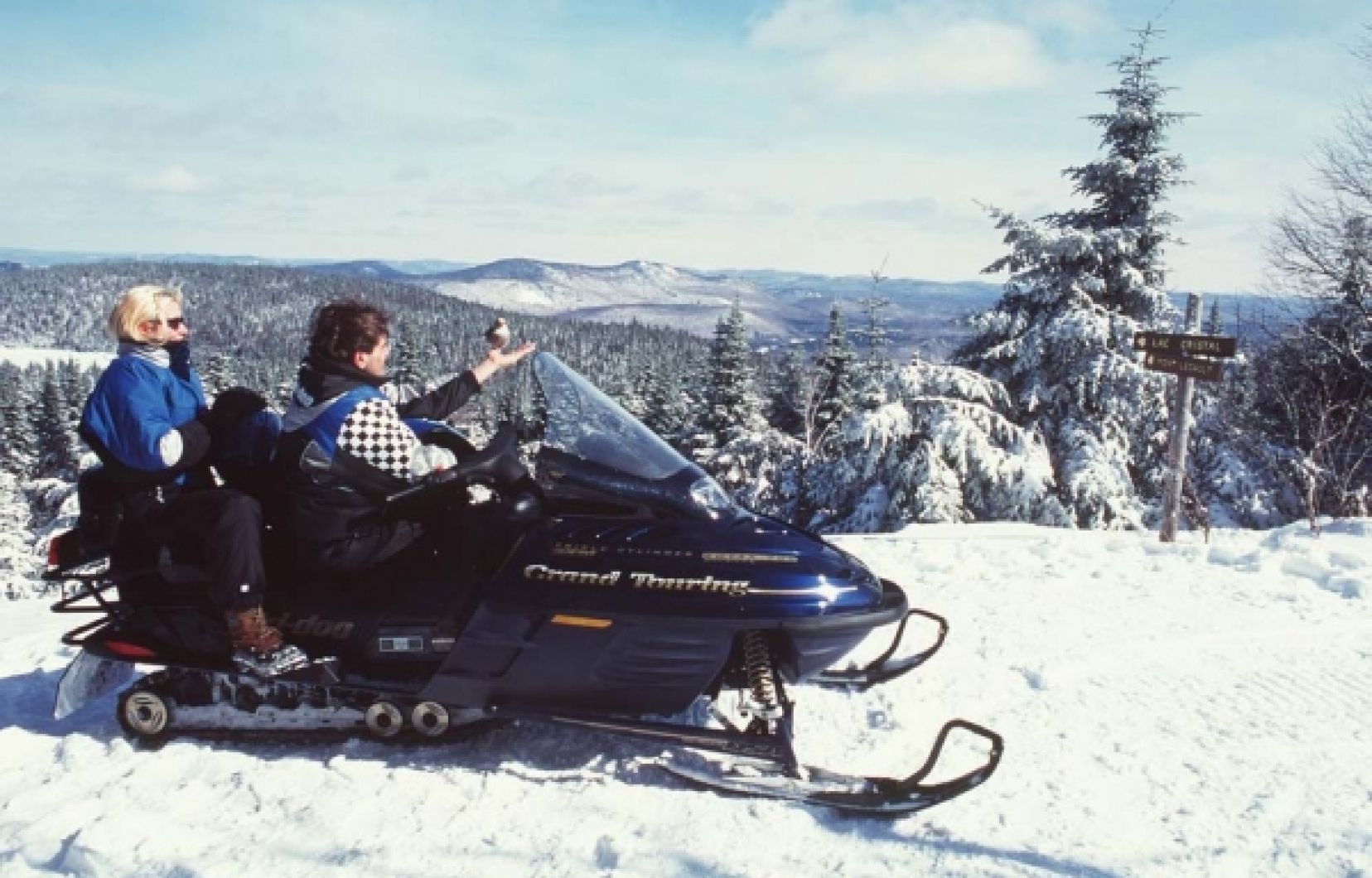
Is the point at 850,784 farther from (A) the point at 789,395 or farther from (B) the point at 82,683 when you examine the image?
(A) the point at 789,395

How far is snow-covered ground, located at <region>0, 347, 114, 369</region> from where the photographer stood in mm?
118125

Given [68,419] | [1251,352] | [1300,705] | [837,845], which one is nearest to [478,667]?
[837,845]

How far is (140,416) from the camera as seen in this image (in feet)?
11.3

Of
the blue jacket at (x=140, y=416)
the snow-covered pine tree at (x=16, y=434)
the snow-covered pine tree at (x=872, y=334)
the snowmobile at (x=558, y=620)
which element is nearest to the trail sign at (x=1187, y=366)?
the snowmobile at (x=558, y=620)

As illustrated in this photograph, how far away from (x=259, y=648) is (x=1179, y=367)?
7.24m

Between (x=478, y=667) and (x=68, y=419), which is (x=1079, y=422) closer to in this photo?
(x=478, y=667)

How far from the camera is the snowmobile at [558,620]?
133 inches

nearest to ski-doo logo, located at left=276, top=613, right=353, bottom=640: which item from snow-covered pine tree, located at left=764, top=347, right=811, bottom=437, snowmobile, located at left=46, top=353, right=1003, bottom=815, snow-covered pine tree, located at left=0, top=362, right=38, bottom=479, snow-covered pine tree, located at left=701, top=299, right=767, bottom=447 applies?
snowmobile, located at left=46, top=353, right=1003, bottom=815

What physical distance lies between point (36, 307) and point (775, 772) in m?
219

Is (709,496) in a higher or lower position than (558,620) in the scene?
higher

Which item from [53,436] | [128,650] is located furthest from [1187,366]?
[53,436]

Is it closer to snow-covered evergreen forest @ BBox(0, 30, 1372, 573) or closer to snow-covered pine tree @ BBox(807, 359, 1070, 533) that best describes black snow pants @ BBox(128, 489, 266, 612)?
snow-covered evergreen forest @ BBox(0, 30, 1372, 573)

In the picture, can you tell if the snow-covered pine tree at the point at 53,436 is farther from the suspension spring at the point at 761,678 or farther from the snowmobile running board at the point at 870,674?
the suspension spring at the point at 761,678

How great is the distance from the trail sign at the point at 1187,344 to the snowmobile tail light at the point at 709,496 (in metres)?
5.27
